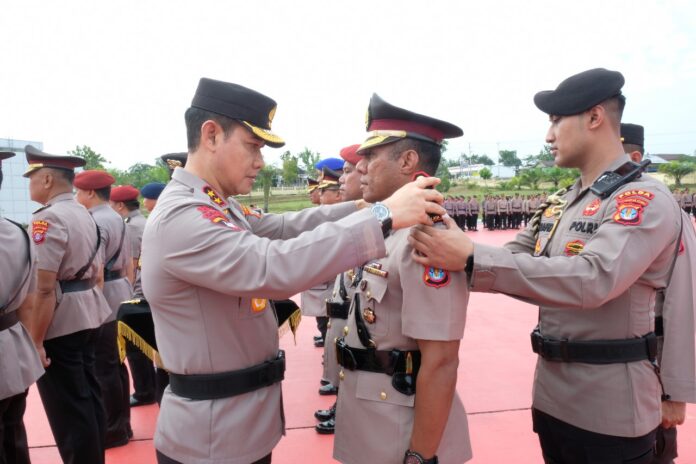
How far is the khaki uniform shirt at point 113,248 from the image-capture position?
4.50 metres

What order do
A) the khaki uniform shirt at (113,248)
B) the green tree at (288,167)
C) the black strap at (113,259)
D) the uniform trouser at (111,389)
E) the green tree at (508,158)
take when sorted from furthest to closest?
the green tree at (508,158), the green tree at (288,167), the black strap at (113,259), the khaki uniform shirt at (113,248), the uniform trouser at (111,389)

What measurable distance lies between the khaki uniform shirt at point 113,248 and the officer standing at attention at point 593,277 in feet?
12.2

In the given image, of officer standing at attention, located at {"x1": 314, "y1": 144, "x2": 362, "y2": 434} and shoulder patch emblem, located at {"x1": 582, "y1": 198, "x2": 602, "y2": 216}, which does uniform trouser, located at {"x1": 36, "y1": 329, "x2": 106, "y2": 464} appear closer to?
officer standing at attention, located at {"x1": 314, "y1": 144, "x2": 362, "y2": 434}

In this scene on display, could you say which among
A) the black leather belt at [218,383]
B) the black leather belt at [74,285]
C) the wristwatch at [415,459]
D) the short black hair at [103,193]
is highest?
the short black hair at [103,193]

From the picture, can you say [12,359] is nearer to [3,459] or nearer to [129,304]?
[3,459]

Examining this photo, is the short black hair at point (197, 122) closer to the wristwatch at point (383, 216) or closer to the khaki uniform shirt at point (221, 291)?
the khaki uniform shirt at point (221, 291)

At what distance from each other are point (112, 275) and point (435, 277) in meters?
3.94

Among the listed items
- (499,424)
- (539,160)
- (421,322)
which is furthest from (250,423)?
(539,160)

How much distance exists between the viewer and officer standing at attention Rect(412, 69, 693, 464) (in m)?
1.77

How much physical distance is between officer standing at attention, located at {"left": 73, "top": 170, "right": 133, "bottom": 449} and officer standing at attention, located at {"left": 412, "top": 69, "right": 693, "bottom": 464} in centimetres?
326

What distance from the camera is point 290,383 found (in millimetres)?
5094

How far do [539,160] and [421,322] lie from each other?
3208 inches

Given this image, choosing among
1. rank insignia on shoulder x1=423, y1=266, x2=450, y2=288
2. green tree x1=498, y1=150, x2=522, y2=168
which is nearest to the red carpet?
rank insignia on shoulder x1=423, y1=266, x2=450, y2=288

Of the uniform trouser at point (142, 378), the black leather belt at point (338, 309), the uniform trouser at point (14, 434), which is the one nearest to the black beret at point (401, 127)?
the black leather belt at point (338, 309)
